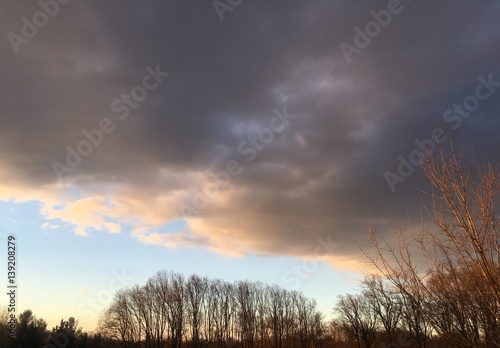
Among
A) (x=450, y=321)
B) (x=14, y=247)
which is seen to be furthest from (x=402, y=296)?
(x=14, y=247)

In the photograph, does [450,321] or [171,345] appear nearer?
[450,321]

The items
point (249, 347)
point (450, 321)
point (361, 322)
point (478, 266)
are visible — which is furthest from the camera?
point (249, 347)

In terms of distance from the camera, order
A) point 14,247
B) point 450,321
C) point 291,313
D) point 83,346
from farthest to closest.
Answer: point 291,313 → point 83,346 → point 14,247 → point 450,321

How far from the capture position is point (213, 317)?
263 ft

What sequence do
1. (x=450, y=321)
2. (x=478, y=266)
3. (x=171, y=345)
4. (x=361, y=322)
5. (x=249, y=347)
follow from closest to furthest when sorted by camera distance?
1. (x=478, y=266)
2. (x=450, y=321)
3. (x=361, y=322)
4. (x=171, y=345)
5. (x=249, y=347)

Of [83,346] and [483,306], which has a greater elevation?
[483,306]

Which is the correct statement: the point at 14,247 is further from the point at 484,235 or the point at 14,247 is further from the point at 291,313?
the point at 291,313

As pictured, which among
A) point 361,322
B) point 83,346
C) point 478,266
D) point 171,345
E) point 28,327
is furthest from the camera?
point 171,345

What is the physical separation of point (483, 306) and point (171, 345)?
3021 inches

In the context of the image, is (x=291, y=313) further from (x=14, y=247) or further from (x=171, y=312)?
(x=14, y=247)

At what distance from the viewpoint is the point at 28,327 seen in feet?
142

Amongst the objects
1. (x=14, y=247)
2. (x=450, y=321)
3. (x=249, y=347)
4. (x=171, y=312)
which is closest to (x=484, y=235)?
(x=450, y=321)

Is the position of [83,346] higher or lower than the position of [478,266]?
lower

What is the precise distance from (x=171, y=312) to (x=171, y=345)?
5.78 metres
